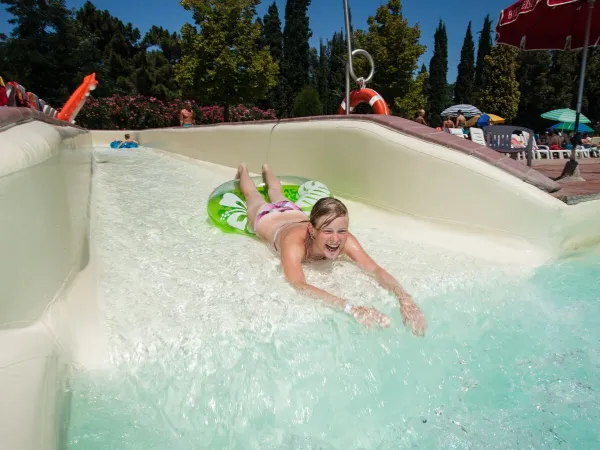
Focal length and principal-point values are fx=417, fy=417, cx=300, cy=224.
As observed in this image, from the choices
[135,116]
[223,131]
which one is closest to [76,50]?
[135,116]

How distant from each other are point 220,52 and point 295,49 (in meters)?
11.9

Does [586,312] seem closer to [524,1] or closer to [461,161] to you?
[461,161]

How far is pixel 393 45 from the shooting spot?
59.1ft

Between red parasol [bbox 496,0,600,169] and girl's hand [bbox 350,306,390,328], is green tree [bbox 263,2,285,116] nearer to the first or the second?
red parasol [bbox 496,0,600,169]

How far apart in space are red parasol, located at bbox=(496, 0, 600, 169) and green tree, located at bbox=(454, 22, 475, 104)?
1006 inches

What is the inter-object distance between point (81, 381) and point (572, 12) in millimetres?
5487

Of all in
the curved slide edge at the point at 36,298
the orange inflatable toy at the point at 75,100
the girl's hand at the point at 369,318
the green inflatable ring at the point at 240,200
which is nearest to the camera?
the curved slide edge at the point at 36,298

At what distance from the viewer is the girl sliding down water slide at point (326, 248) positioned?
1.78m

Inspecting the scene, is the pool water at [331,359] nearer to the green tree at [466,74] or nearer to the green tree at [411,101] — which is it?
the green tree at [411,101]

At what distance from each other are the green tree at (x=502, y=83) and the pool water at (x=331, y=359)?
983 inches

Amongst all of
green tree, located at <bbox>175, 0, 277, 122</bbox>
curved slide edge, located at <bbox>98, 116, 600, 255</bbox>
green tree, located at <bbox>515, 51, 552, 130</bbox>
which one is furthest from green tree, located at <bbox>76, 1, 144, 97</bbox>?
green tree, located at <bbox>515, 51, 552, 130</bbox>

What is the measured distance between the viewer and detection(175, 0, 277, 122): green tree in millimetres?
15891

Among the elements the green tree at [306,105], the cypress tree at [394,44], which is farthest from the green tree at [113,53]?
the cypress tree at [394,44]

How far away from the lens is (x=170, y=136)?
7.31 meters
